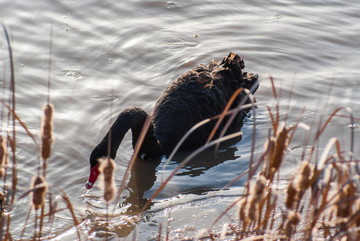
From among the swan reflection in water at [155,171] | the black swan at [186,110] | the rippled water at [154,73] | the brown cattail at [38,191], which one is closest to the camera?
the brown cattail at [38,191]

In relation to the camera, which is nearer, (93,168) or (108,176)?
(108,176)

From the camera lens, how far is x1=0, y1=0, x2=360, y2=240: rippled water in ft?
15.4

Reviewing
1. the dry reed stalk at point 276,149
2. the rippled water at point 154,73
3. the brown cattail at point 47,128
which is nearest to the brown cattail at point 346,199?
the dry reed stalk at point 276,149

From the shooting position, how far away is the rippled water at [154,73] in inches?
185

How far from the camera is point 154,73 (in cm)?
702

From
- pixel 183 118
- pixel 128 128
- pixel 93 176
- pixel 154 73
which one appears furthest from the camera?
pixel 154 73

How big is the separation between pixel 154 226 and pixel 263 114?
257 cm

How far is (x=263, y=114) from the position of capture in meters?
6.34

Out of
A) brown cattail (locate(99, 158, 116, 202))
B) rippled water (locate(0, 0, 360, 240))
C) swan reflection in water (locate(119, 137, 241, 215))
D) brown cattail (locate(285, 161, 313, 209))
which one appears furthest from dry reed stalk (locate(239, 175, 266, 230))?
swan reflection in water (locate(119, 137, 241, 215))

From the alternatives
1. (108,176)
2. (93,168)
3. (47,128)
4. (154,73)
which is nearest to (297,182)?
(108,176)

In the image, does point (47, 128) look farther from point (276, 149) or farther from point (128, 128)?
point (128, 128)

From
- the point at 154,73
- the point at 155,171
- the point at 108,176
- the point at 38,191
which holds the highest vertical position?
the point at 108,176

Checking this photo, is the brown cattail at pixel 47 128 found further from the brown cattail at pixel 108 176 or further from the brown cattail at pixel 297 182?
the brown cattail at pixel 297 182

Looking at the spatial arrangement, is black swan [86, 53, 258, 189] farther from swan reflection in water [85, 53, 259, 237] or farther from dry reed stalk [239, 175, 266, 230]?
dry reed stalk [239, 175, 266, 230]
